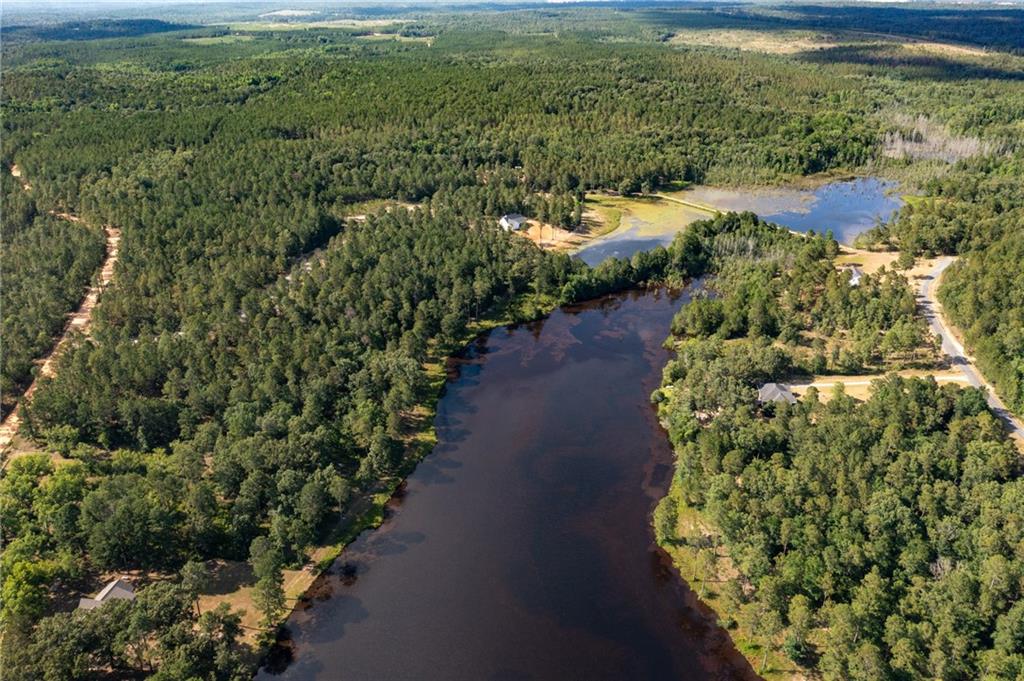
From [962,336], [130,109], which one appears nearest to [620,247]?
[962,336]

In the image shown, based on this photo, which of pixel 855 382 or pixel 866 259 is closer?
pixel 855 382

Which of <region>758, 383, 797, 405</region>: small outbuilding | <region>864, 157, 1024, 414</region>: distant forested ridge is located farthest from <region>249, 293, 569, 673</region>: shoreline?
<region>864, 157, 1024, 414</region>: distant forested ridge

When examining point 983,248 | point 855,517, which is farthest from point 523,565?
point 983,248

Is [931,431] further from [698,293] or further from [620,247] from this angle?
[620,247]

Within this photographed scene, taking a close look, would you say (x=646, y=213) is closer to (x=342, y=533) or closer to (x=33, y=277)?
(x=342, y=533)

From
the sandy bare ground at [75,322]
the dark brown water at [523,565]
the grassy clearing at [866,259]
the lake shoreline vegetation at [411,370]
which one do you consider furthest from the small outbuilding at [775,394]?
the sandy bare ground at [75,322]

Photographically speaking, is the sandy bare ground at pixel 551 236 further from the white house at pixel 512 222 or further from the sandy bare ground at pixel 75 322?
the sandy bare ground at pixel 75 322

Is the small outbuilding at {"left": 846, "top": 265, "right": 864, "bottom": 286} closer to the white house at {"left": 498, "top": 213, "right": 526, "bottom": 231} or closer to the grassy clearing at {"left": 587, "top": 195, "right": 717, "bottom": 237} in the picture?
the grassy clearing at {"left": 587, "top": 195, "right": 717, "bottom": 237}
